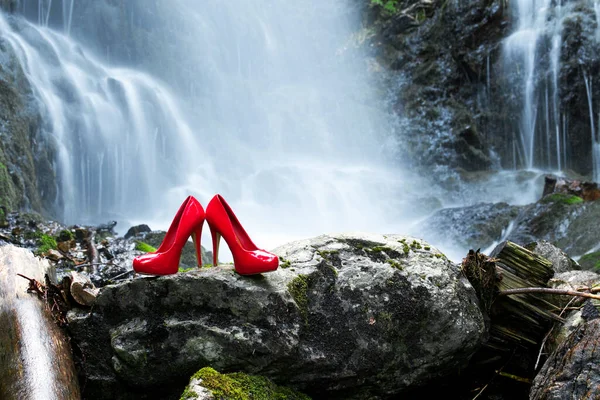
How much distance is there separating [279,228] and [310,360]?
10.9 meters

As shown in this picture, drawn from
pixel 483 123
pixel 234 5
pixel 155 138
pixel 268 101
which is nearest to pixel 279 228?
pixel 155 138

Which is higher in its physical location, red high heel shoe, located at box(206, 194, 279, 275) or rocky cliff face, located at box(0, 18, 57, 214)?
rocky cliff face, located at box(0, 18, 57, 214)

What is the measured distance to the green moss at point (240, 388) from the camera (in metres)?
2.29

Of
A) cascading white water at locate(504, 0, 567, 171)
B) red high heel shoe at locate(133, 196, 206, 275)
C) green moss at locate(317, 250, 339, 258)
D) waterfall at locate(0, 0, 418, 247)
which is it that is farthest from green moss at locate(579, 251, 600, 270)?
cascading white water at locate(504, 0, 567, 171)

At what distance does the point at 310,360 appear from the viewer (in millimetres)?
2631

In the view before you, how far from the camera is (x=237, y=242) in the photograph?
2762 millimetres

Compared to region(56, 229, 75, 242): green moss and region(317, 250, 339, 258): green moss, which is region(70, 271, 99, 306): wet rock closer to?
region(317, 250, 339, 258): green moss

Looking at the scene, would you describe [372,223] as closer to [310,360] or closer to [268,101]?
[268,101]

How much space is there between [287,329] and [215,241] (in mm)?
728

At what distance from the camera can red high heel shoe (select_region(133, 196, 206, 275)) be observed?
8.87 feet

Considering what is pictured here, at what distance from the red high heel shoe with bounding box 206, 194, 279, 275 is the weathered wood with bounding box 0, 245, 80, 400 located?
1.04 m

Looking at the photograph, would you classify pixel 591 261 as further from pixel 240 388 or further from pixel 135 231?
pixel 135 231

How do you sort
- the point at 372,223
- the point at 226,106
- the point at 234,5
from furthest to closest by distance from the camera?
the point at 234,5 → the point at 226,106 → the point at 372,223

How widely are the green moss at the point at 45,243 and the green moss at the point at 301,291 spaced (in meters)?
4.87
